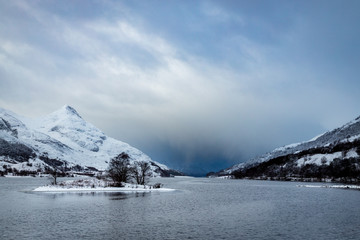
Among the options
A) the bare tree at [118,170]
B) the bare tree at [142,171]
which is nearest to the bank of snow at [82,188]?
the bare tree at [118,170]

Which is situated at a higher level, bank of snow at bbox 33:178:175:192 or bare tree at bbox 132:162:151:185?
bare tree at bbox 132:162:151:185

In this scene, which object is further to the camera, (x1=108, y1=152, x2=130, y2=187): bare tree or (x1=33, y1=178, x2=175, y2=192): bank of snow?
(x1=108, y1=152, x2=130, y2=187): bare tree

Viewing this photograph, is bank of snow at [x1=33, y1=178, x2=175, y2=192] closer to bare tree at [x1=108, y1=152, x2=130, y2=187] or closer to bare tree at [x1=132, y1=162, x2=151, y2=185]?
bare tree at [x1=108, y1=152, x2=130, y2=187]

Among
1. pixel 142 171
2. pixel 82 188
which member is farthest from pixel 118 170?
pixel 82 188

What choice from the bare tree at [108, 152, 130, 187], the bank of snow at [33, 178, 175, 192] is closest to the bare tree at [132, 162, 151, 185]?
the bare tree at [108, 152, 130, 187]

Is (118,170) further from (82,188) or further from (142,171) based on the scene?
(82,188)

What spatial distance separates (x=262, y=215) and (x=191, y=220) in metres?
14.8

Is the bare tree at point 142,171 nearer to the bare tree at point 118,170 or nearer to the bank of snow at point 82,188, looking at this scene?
the bare tree at point 118,170

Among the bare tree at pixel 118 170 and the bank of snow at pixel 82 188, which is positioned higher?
the bare tree at pixel 118 170

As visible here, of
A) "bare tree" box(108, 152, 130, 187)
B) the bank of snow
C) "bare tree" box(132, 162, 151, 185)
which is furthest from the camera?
"bare tree" box(132, 162, 151, 185)

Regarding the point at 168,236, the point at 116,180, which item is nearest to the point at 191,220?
the point at 168,236

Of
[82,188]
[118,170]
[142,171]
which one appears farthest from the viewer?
[142,171]

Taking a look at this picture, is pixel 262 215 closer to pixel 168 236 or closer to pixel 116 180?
pixel 168 236

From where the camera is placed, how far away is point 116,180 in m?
120
